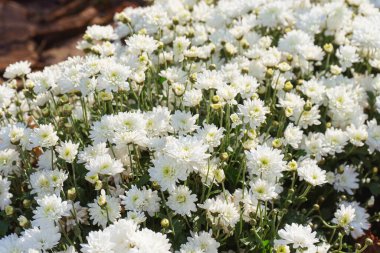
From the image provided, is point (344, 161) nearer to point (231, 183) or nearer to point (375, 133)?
point (375, 133)

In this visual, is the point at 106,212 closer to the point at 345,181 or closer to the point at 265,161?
the point at 265,161

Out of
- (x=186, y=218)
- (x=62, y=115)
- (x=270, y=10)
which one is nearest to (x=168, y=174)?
(x=186, y=218)

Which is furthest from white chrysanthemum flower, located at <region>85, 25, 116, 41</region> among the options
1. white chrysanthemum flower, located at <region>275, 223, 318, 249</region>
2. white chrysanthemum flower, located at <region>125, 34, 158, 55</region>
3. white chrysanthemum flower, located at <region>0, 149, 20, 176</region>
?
white chrysanthemum flower, located at <region>275, 223, 318, 249</region>

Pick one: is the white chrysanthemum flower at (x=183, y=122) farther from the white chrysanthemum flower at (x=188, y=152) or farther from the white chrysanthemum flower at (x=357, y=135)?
the white chrysanthemum flower at (x=357, y=135)

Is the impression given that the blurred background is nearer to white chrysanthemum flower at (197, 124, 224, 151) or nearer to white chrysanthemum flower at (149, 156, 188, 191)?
white chrysanthemum flower at (197, 124, 224, 151)

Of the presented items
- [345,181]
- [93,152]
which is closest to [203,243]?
[93,152]
